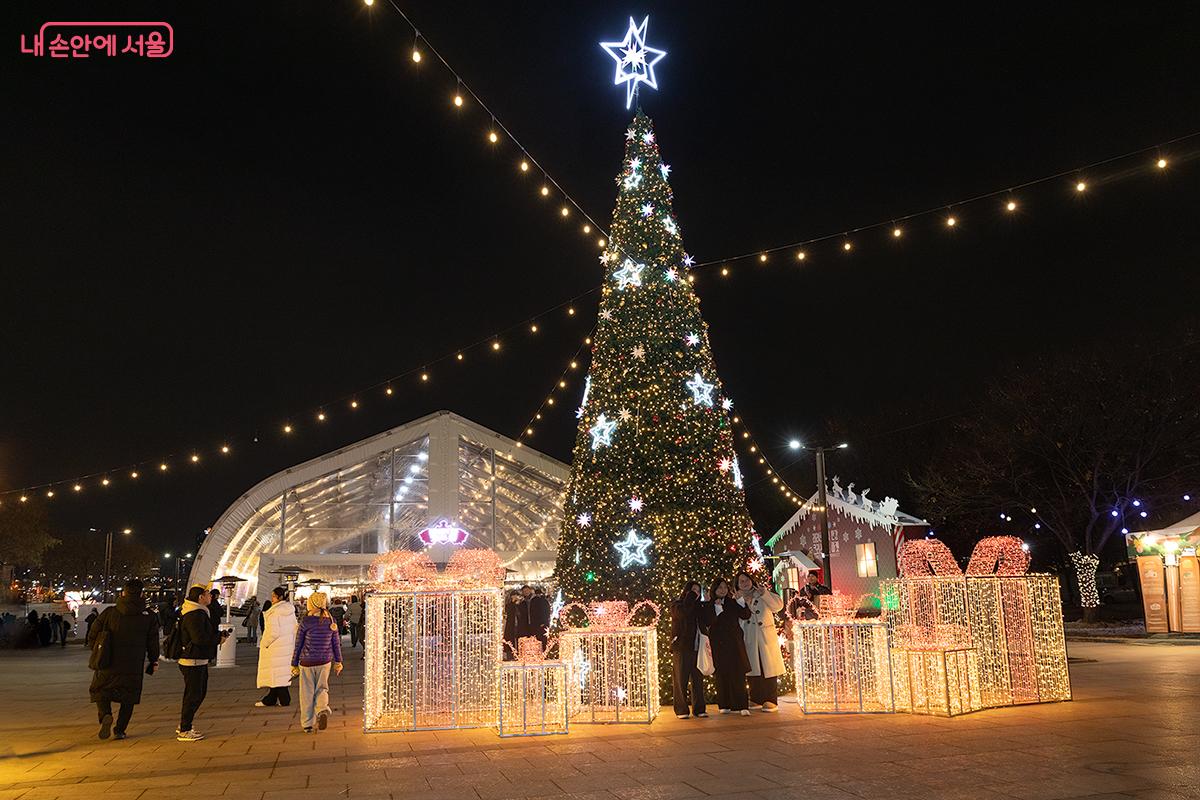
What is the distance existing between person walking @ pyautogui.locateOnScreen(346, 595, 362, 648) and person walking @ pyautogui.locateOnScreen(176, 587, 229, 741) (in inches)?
526

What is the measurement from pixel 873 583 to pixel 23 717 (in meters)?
26.6

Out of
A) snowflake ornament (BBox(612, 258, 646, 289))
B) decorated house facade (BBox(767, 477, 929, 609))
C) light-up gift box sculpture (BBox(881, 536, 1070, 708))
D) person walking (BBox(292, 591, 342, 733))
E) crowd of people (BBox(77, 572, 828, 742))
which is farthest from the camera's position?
decorated house facade (BBox(767, 477, 929, 609))

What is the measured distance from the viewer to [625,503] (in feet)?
37.0

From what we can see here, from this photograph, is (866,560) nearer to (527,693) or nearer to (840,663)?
(840,663)

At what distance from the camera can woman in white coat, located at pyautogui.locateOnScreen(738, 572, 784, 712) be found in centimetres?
1002

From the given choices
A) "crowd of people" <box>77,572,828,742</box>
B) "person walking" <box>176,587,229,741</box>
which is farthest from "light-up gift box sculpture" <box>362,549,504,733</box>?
"person walking" <box>176,587,229,741</box>

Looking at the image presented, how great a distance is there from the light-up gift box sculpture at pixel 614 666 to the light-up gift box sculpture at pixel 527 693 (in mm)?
544

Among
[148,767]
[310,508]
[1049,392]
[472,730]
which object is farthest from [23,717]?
[1049,392]

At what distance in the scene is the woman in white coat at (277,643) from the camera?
1152 cm

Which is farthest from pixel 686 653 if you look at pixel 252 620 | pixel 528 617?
pixel 252 620

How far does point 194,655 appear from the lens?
928 centimetres

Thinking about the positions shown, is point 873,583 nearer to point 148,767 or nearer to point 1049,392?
point 1049,392

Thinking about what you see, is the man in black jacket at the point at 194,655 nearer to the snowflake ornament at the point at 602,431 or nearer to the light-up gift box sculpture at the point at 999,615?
the snowflake ornament at the point at 602,431

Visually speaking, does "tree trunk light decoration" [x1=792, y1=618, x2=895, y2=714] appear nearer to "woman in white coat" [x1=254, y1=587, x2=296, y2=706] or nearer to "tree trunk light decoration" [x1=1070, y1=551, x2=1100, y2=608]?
"woman in white coat" [x1=254, y1=587, x2=296, y2=706]
